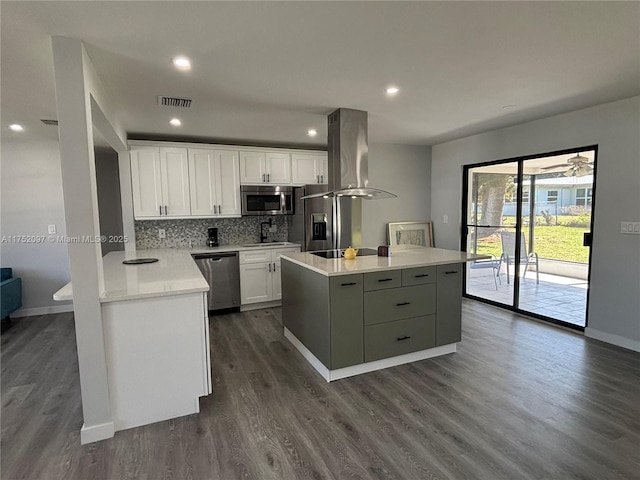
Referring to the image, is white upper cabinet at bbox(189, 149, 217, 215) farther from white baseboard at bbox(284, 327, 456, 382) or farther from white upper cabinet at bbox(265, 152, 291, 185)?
white baseboard at bbox(284, 327, 456, 382)

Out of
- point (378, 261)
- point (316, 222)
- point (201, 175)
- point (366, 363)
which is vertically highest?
point (201, 175)

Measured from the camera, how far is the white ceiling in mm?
A: 1772

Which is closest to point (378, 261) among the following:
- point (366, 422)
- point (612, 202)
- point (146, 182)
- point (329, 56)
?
point (366, 422)

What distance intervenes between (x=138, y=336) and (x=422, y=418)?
1886 mm

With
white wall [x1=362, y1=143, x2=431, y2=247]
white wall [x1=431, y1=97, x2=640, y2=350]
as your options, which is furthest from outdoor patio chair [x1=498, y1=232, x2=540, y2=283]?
white wall [x1=362, y1=143, x2=431, y2=247]

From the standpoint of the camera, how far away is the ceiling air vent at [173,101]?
9.96 feet

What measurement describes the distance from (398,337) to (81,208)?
8.11ft

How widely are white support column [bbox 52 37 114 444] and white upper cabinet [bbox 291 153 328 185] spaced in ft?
10.3

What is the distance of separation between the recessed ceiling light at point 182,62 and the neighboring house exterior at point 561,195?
3967 mm

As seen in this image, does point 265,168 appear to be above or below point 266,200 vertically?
above

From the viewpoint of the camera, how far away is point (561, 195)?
3969mm

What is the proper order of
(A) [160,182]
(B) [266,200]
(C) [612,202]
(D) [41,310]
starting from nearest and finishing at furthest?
(C) [612,202], (A) [160,182], (D) [41,310], (B) [266,200]

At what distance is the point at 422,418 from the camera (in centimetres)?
228

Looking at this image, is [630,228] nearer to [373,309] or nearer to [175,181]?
[373,309]
